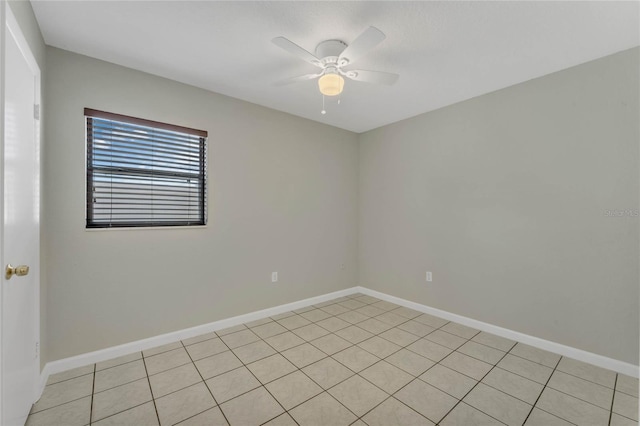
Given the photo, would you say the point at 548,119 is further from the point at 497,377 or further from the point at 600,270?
the point at 497,377

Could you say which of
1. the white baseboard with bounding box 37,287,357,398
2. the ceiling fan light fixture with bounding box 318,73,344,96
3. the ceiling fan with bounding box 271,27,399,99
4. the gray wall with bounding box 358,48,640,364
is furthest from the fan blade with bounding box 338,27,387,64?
the white baseboard with bounding box 37,287,357,398

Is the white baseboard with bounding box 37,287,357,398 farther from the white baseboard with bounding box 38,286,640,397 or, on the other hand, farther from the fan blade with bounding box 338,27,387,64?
the fan blade with bounding box 338,27,387,64

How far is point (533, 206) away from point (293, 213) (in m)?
2.55

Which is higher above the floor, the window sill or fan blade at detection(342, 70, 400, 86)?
fan blade at detection(342, 70, 400, 86)

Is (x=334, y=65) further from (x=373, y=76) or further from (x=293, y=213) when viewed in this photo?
(x=293, y=213)

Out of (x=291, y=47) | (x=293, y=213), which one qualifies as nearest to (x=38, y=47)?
(x=291, y=47)

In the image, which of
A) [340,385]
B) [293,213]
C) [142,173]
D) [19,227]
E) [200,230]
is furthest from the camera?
[293,213]

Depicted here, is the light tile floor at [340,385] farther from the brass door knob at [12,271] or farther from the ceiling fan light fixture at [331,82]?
the ceiling fan light fixture at [331,82]

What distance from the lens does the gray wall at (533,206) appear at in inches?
87.8

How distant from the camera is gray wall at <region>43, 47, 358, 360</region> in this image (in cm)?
219

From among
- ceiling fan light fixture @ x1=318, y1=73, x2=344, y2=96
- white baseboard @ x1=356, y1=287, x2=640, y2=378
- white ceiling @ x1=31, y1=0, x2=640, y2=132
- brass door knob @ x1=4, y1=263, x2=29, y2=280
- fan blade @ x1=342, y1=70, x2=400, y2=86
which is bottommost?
white baseboard @ x1=356, y1=287, x2=640, y2=378

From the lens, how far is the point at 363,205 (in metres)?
4.33

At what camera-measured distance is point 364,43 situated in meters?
1.72

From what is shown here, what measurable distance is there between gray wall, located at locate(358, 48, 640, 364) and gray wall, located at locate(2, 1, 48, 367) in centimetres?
354
